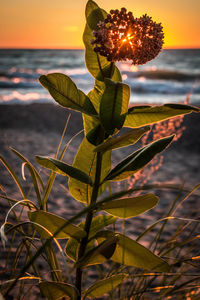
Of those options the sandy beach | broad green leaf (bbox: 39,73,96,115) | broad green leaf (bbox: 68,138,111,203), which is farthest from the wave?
broad green leaf (bbox: 39,73,96,115)

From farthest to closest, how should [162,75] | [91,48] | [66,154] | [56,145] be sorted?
[162,75]
[56,145]
[66,154]
[91,48]

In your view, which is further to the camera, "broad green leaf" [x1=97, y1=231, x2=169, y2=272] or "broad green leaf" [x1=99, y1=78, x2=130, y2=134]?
"broad green leaf" [x1=97, y1=231, x2=169, y2=272]

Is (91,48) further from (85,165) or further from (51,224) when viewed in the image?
(51,224)

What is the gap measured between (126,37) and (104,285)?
64 cm

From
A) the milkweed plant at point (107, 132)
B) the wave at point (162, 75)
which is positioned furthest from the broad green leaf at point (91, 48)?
the wave at point (162, 75)

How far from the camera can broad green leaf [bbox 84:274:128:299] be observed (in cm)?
83

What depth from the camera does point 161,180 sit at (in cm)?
346

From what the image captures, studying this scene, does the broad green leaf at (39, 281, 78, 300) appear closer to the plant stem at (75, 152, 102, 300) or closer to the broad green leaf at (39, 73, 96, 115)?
the plant stem at (75, 152, 102, 300)

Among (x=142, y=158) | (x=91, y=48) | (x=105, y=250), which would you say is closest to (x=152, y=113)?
(x=142, y=158)

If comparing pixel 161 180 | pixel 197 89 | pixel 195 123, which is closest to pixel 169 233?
pixel 161 180

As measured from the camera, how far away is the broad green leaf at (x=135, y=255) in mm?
750

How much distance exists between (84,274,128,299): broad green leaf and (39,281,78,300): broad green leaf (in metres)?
Result: 0.06

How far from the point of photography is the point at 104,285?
0.86 meters

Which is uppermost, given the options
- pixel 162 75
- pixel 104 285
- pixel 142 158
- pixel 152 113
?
pixel 162 75
